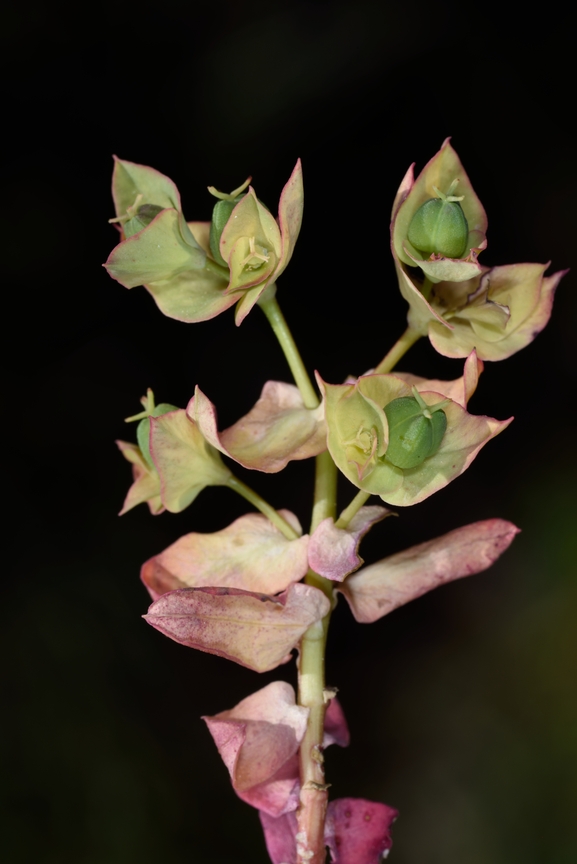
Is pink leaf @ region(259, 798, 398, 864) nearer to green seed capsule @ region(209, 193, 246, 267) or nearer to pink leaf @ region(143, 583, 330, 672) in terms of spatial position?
pink leaf @ region(143, 583, 330, 672)

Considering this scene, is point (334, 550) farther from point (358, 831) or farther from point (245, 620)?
point (358, 831)

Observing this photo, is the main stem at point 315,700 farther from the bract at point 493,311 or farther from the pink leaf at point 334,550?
the bract at point 493,311

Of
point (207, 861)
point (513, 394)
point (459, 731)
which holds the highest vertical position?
point (513, 394)

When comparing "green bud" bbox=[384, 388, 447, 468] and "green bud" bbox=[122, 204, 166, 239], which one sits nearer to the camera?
"green bud" bbox=[384, 388, 447, 468]

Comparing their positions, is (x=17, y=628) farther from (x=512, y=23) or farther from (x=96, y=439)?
(x=512, y=23)

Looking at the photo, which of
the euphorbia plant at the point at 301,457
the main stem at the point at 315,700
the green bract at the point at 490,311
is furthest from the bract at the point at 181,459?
the green bract at the point at 490,311

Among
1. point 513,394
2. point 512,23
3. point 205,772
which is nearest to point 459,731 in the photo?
point 205,772

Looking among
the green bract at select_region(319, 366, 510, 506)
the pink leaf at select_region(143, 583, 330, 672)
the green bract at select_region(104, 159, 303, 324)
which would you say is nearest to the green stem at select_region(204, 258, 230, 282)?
the green bract at select_region(104, 159, 303, 324)
